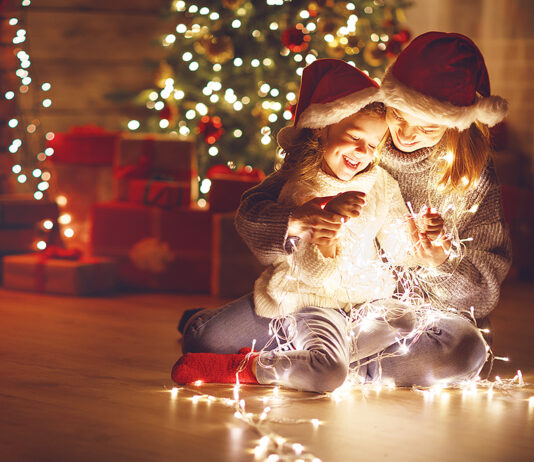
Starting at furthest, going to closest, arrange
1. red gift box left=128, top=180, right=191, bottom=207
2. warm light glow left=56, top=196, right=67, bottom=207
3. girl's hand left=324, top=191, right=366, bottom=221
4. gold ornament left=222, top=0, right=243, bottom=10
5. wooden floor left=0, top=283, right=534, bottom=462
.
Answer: warm light glow left=56, top=196, right=67, bottom=207 → gold ornament left=222, top=0, right=243, bottom=10 → red gift box left=128, top=180, right=191, bottom=207 → girl's hand left=324, top=191, right=366, bottom=221 → wooden floor left=0, top=283, right=534, bottom=462

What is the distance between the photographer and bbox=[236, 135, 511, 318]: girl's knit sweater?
170cm

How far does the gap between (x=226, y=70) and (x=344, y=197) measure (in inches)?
75.6

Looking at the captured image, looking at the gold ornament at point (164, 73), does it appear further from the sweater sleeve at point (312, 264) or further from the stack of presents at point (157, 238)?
the sweater sleeve at point (312, 264)

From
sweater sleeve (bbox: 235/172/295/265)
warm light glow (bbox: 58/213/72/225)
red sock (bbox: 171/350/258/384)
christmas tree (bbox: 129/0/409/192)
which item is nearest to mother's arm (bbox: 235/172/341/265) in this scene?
sweater sleeve (bbox: 235/172/295/265)

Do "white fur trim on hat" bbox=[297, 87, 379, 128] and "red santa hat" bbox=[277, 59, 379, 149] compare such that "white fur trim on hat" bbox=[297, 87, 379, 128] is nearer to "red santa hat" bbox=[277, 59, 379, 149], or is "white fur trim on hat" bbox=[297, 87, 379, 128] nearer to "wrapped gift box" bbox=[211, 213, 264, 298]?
"red santa hat" bbox=[277, 59, 379, 149]

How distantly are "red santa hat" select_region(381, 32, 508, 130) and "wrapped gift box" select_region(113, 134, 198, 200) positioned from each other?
4.89 feet

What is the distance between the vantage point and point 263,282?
1732mm

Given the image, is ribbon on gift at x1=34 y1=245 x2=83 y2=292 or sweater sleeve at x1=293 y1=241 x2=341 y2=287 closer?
sweater sleeve at x1=293 y1=241 x2=341 y2=287

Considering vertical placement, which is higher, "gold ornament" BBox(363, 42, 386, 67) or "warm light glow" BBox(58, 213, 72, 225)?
"gold ornament" BBox(363, 42, 386, 67)

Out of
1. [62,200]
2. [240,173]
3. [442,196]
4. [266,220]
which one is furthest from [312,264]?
[62,200]

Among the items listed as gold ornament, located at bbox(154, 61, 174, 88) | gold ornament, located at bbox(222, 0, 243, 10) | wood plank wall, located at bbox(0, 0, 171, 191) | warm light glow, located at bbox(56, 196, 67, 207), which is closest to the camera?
gold ornament, located at bbox(222, 0, 243, 10)

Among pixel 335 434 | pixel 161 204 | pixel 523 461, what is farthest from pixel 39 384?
pixel 161 204

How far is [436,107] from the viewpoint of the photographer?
1.57 meters

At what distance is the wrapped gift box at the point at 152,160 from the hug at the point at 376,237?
4.20ft
